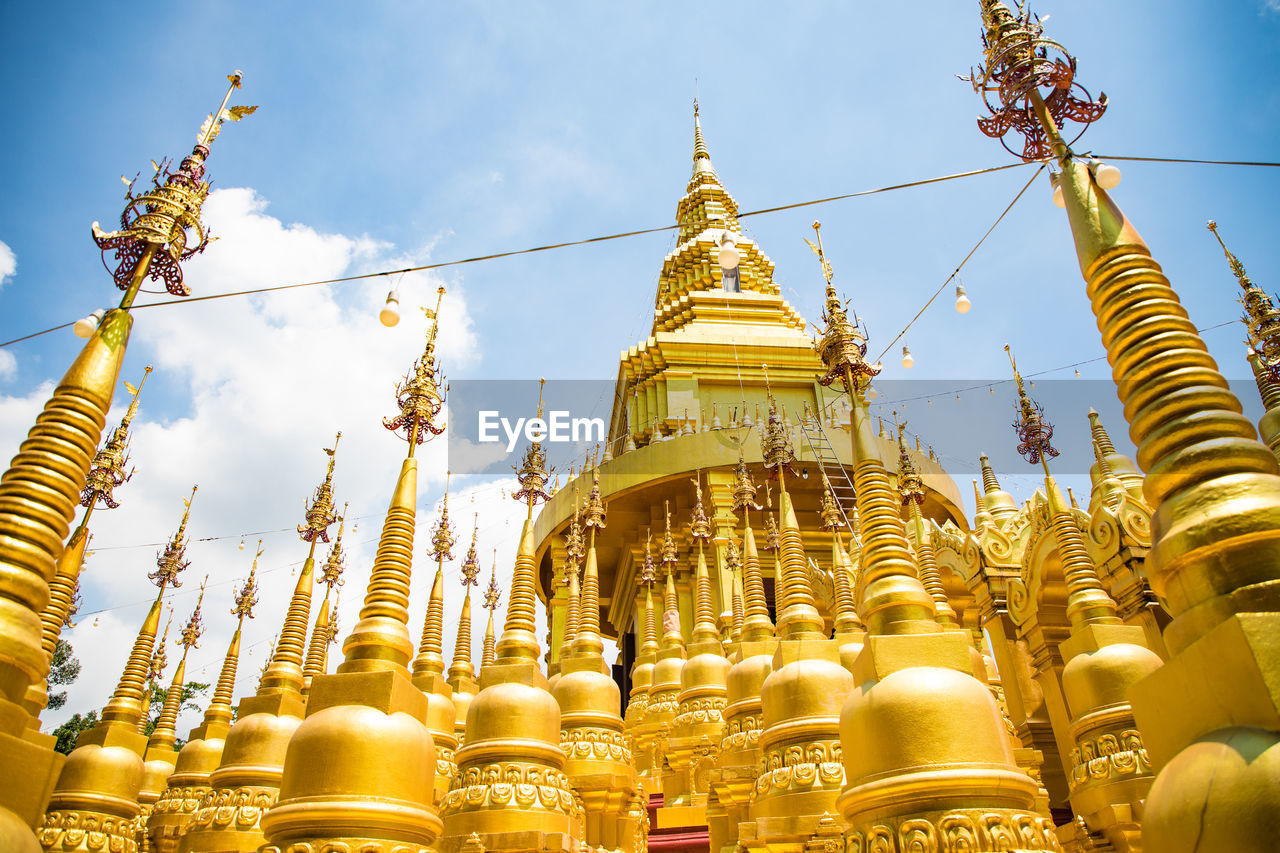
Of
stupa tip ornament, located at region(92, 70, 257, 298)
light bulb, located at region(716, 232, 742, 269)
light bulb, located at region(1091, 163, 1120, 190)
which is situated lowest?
light bulb, located at region(1091, 163, 1120, 190)

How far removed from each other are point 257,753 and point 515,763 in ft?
10.3

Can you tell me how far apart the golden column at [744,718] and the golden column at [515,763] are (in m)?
1.65

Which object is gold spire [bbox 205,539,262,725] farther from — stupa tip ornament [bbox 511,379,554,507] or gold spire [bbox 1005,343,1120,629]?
gold spire [bbox 1005,343,1120,629]

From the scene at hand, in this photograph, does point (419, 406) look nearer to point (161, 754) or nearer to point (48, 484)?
point (48, 484)

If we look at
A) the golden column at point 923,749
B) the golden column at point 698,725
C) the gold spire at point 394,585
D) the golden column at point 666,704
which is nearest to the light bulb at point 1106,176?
the golden column at point 923,749

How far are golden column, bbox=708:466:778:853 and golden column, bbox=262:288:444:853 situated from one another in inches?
146

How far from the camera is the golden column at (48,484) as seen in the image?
3900 mm

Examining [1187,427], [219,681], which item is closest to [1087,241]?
[1187,427]

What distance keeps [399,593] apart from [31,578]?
242cm

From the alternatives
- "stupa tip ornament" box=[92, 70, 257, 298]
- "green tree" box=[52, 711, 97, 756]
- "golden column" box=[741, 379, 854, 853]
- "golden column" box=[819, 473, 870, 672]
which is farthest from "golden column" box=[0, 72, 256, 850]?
"green tree" box=[52, 711, 97, 756]

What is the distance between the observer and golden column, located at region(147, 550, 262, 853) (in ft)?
33.0

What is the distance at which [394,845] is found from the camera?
497 cm

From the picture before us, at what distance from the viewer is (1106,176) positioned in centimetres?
479

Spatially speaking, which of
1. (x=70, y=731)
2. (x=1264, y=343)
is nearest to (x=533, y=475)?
(x=1264, y=343)
